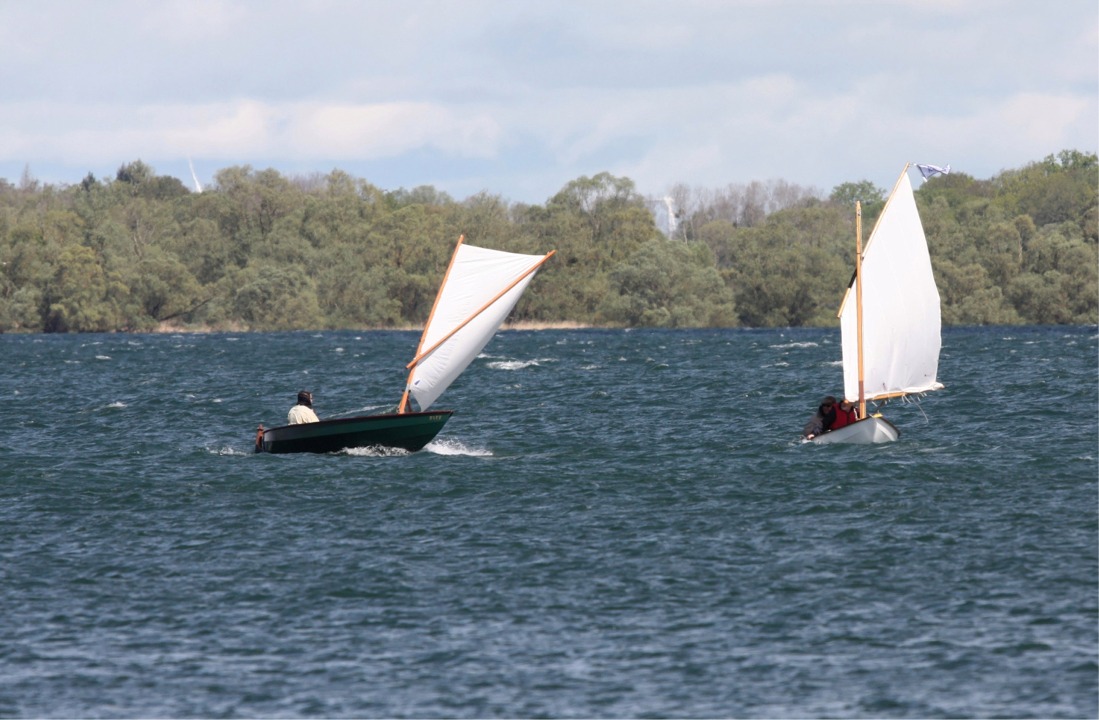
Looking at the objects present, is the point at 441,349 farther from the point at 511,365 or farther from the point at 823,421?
the point at 511,365

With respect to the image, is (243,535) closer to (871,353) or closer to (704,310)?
(871,353)

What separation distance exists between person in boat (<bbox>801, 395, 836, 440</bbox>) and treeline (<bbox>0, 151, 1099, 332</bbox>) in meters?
108

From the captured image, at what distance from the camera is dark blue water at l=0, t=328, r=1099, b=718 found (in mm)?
18328

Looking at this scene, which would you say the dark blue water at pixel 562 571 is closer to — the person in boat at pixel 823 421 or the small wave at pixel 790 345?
the person in boat at pixel 823 421

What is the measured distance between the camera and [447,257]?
165 metres

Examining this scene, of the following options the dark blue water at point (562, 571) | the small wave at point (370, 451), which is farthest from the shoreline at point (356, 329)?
the small wave at point (370, 451)

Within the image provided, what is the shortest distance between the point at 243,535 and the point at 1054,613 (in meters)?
15.4

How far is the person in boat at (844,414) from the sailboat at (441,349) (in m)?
9.50

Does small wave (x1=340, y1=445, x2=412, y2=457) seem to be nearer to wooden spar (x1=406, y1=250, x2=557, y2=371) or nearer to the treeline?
wooden spar (x1=406, y1=250, x2=557, y2=371)

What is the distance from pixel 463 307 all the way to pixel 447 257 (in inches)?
4977

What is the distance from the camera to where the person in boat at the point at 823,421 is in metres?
40.3

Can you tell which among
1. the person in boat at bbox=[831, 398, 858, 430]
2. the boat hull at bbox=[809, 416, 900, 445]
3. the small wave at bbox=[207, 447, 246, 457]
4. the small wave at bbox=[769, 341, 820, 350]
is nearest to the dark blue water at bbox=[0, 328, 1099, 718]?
the small wave at bbox=[207, 447, 246, 457]

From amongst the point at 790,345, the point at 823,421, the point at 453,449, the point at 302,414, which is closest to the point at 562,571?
the point at 302,414

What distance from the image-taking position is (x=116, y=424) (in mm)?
50781
